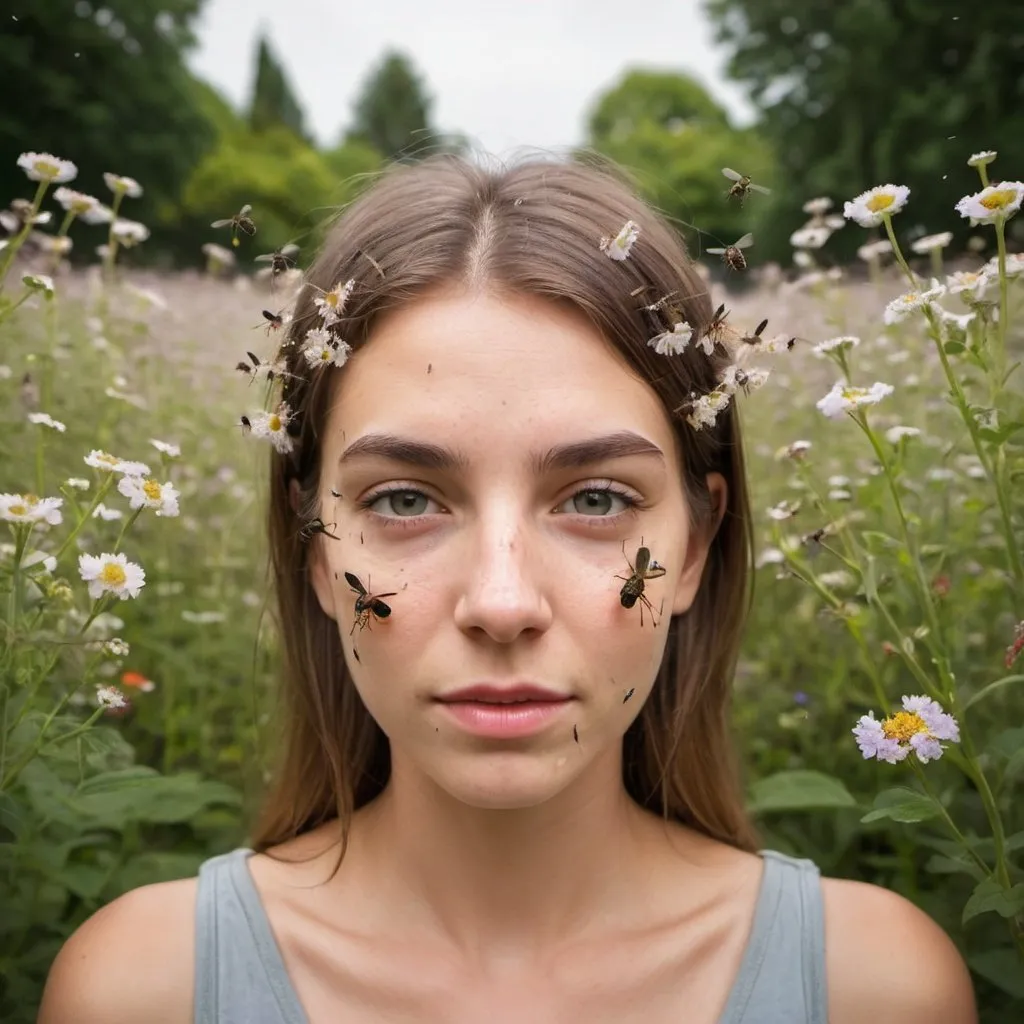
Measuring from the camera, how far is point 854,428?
282 centimetres

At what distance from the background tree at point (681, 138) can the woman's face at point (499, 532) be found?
452cm

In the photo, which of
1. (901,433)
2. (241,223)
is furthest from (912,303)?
(241,223)

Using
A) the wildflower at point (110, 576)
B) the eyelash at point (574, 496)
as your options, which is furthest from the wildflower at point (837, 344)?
the wildflower at point (110, 576)

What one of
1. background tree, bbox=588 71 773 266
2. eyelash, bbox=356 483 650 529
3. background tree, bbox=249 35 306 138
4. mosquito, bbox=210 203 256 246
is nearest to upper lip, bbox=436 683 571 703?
eyelash, bbox=356 483 650 529

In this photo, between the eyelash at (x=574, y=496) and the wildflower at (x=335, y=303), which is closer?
the eyelash at (x=574, y=496)

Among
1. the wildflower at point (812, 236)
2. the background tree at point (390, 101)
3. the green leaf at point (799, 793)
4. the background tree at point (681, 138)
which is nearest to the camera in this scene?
the green leaf at point (799, 793)

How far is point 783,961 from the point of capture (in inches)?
61.0

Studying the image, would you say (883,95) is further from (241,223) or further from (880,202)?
(241,223)

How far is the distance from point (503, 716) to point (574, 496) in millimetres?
318

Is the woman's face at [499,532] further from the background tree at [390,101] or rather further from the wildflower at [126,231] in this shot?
the background tree at [390,101]

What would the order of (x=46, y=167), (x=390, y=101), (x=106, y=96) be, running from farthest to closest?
(x=390, y=101) < (x=106, y=96) < (x=46, y=167)

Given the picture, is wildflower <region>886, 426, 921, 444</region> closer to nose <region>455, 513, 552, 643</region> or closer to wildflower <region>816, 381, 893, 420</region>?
wildflower <region>816, 381, 893, 420</region>

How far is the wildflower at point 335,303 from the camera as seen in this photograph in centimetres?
157

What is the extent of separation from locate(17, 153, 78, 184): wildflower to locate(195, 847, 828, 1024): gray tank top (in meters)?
1.16
